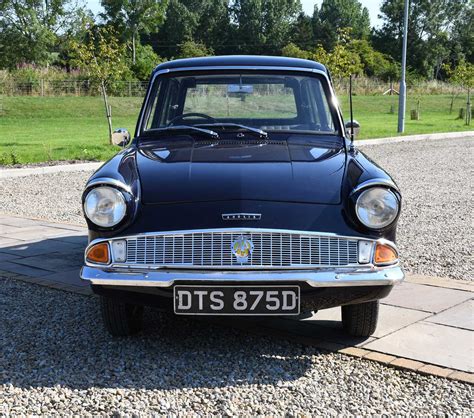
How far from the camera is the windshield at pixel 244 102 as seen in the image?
4844 mm

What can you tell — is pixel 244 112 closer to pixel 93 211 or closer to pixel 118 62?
pixel 93 211

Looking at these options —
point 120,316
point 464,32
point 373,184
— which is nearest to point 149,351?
point 120,316

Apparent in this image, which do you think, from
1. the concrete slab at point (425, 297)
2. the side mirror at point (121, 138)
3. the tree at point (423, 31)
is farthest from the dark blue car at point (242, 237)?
the tree at point (423, 31)

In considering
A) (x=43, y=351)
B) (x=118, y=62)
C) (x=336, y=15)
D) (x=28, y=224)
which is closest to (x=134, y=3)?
(x=336, y=15)

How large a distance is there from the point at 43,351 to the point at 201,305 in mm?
1070

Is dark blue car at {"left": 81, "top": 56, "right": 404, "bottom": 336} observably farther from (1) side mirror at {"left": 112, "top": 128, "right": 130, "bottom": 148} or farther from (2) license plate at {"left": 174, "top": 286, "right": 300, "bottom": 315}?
(1) side mirror at {"left": 112, "top": 128, "right": 130, "bottom": 148}

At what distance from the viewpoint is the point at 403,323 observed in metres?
4.27

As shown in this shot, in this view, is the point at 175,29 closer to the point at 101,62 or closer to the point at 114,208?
the point at 101,62

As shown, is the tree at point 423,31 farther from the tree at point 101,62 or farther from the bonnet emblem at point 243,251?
the bonnet emblem at point 243,251

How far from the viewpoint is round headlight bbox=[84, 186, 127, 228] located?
3.56m

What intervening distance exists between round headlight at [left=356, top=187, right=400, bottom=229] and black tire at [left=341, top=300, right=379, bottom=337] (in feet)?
1.79

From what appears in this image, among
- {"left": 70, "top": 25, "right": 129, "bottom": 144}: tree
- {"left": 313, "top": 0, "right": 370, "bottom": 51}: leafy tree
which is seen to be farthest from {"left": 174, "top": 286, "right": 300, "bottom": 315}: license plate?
{"left": 313, "top": 0, "right": 370, "bottom": 51}: leafy tree

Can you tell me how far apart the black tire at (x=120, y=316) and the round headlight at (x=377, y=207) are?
1.44m

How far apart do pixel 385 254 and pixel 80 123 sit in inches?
1093
